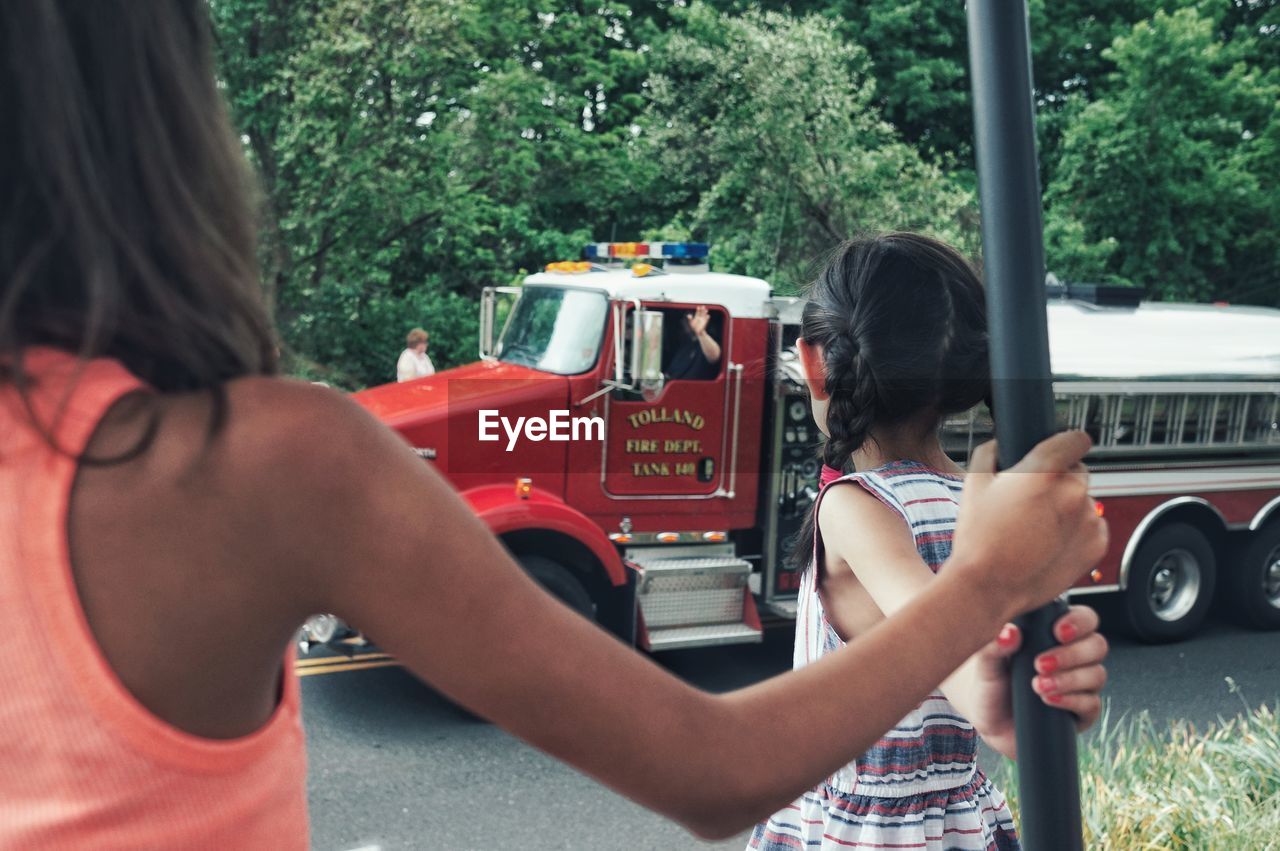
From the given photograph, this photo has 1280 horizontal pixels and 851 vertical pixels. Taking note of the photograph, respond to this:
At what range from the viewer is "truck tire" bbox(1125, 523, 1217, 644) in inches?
340

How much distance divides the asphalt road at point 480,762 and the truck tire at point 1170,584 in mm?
313

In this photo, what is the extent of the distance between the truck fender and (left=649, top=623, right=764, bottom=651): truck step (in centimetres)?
38

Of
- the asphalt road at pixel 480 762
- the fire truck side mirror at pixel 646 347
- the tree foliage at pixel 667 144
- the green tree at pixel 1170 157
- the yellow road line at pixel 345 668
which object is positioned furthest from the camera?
the green tree at pixel 1170 157

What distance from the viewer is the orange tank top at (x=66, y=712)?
2.37 ft

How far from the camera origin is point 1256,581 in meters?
9.23

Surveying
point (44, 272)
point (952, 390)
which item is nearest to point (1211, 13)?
point (952, 390)

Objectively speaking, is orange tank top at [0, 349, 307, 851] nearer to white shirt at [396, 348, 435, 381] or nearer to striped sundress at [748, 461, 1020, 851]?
striped sundress at [748, 461, 1020, 851]

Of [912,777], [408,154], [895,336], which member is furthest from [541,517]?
[408,154]

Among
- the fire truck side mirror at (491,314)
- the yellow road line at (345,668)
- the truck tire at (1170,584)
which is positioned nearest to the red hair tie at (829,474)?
the yellow road line at (345,668)

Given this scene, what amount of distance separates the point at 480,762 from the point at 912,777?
4.45 meters

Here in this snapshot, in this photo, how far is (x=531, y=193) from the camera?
16859 mm

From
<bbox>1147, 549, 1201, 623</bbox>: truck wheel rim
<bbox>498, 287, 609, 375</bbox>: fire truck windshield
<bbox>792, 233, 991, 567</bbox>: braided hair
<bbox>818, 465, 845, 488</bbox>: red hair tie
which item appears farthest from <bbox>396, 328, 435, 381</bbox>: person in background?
<bbox>792, 233, 991, 567</bbox>: braided hair

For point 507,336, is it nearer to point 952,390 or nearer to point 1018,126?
point 952,390

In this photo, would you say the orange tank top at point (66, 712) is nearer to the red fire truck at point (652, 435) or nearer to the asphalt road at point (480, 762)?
the asphalt road at point (480, 762)
